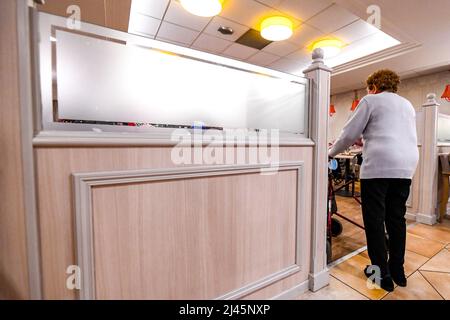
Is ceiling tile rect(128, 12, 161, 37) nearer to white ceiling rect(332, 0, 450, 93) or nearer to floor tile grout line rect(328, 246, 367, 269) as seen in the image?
white ceiling rect(332, 0, 450, 93)

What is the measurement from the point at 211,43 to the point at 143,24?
1.13 meters

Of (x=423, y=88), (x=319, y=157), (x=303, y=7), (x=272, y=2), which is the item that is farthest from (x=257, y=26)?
(x=423, y=88)

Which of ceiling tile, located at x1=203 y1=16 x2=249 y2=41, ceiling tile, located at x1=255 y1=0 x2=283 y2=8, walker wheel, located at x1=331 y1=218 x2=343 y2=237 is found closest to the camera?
walker wheel, located at x1=331 y1=218 x2=343 y2=237

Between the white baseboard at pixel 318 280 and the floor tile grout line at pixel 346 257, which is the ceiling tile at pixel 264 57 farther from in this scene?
the white baseboard at pixel 318 280

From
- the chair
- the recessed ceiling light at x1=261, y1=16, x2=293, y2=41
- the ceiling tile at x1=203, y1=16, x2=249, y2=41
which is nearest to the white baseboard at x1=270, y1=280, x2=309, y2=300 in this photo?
the chair

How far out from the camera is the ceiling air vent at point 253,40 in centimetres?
347

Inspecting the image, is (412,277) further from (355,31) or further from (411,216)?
(355,31)

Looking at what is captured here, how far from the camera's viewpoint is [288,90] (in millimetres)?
1303

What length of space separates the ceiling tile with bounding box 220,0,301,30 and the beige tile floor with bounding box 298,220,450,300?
297cm

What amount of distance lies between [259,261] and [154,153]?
2.72 feet

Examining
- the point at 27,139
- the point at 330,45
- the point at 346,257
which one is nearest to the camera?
the point at 27,139

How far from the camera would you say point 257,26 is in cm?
324

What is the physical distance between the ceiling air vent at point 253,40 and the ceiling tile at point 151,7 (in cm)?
128

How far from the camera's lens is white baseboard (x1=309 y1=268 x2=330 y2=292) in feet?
4.66
